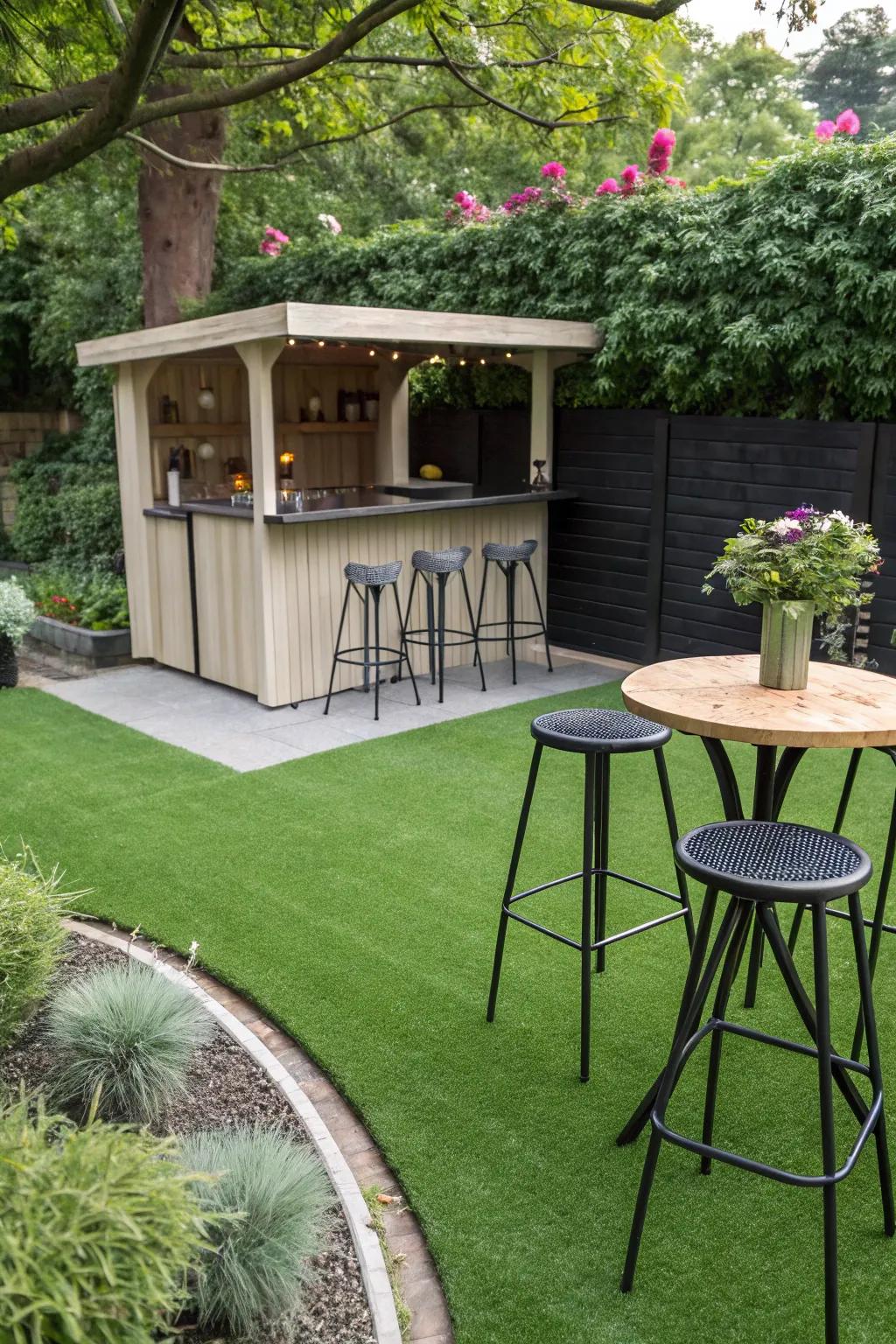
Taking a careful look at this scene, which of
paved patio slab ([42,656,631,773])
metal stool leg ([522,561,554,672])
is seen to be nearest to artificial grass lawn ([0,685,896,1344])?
paved patio slab ([42,656,631,773])

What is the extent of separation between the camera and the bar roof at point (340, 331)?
6191mm

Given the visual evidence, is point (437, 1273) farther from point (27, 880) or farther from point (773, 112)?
point (773, 112)

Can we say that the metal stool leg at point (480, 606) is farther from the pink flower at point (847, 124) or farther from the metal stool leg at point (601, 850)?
the metal stool leg at point (601, 850)

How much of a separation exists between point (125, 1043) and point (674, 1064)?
4.55ft

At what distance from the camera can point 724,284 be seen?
23.2 ft

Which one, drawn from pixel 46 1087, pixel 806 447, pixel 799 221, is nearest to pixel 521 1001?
pixel 46 1087

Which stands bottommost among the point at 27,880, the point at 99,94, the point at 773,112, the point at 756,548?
the point at 27,880

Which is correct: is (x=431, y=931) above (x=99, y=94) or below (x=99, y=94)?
below

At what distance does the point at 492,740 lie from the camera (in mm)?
6414

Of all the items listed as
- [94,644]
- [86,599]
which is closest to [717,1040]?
[94,644]

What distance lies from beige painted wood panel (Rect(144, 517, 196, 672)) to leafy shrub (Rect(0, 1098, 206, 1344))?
6.13 m

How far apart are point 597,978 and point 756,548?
1551 mm

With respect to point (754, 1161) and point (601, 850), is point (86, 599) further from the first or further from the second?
point (754, 1161)

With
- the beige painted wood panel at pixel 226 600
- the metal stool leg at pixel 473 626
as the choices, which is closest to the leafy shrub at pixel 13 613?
the beige painted wood panel at pixel 226 600
